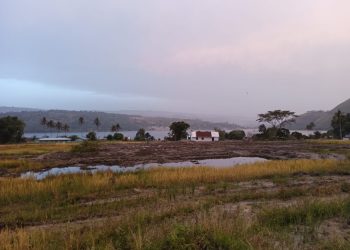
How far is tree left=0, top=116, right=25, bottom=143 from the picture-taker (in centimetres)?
8556

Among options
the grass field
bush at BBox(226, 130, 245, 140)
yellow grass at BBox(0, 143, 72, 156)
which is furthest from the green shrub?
bush at BBox(226, 130, 245, 140)

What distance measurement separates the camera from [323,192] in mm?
13703

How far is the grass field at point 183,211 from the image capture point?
252 inches

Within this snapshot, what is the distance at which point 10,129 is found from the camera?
86000mm

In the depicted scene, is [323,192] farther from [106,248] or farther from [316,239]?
[106,248]

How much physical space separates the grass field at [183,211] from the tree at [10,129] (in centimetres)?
7233

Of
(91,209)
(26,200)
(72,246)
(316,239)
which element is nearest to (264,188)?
(91,209)

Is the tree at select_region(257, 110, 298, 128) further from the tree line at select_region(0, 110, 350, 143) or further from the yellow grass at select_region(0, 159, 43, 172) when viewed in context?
the yellow grass at select_region(0, 159, 43, 172)

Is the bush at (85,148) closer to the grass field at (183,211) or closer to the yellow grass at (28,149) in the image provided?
the yellow grass at (28,149)

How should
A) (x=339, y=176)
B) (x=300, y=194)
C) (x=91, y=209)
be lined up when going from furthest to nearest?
(x=339, y=176), (x=300, y=194), (x=91, y=209)

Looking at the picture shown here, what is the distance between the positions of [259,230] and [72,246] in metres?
3.36

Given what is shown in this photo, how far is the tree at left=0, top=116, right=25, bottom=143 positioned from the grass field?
72329 millimetres

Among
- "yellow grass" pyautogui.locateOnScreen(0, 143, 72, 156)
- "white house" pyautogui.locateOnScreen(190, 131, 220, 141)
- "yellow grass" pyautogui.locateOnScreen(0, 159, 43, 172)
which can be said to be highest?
"white house" pyautogui.locateOnScreen(190, 131, 220, 141)

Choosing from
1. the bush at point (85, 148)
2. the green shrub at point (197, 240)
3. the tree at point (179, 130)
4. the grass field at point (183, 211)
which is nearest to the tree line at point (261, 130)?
the tree at point (179, 130)
